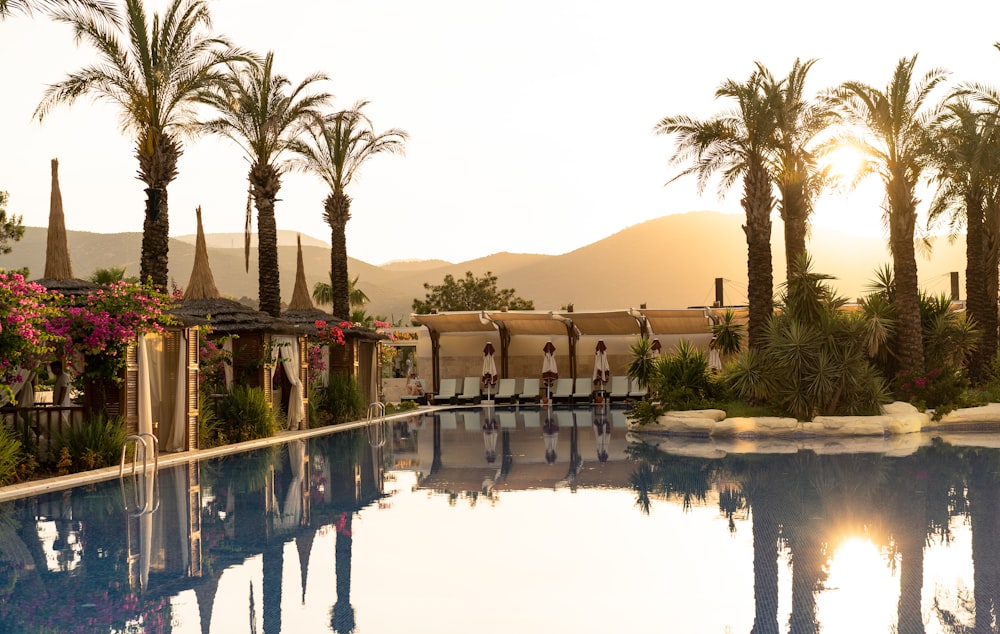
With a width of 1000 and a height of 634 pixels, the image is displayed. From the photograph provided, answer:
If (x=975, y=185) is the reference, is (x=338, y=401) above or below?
below

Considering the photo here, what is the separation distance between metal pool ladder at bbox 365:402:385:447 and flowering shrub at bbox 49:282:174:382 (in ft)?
16.9

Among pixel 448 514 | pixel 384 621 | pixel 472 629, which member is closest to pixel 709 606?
pixel 472 629

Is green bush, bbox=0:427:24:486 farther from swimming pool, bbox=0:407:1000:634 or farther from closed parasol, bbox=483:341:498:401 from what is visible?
closed parasol, bbox=483:341:498:401

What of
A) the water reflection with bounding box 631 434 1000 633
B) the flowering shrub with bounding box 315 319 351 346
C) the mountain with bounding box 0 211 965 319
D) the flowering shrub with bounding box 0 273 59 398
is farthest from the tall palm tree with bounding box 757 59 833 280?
→ the mountain with bounding box 0 211 965 319

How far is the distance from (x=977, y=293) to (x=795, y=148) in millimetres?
5792

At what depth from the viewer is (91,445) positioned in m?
13.8

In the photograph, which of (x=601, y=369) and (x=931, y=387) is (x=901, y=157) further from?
(x=601, y=369)

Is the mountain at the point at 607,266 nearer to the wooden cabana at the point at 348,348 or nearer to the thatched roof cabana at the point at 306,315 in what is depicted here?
the wooden cabana at the point at 348,348

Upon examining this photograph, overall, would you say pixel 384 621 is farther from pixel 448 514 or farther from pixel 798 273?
pixel 798 273

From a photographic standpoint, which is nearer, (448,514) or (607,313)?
(448,514)

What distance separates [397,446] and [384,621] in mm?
12121

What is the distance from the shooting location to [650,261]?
466ft

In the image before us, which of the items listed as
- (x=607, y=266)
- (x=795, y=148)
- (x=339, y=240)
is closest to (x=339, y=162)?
(x=339, y=240)

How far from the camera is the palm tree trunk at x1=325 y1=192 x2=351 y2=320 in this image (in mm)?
26409
